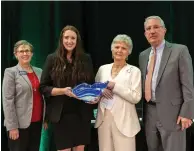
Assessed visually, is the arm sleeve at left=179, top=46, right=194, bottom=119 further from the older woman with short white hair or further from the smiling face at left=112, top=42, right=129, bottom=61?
the smiling face at left=112, top=42, right=129, bottom=61

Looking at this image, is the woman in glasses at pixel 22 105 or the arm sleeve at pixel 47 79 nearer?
the arm sleeve at pixel 47 79

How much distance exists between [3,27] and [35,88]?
59.1 inches

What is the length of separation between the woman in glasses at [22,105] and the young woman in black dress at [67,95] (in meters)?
0.23

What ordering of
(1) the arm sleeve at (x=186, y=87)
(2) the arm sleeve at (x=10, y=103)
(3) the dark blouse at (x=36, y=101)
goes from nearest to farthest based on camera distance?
1. (1) the arm sleeve at (x=186, y=87)
2. (2) the arm sleeve at (x=10, y=103)
3. (3) the dark blouse at (x=36, y=101)

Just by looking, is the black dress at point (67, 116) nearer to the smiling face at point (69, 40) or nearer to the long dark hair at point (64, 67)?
the long dark hair at point (64, 67)

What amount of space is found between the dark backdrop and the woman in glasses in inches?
46.4

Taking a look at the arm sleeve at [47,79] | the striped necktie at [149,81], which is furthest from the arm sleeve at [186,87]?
the arm sleeve at [47,79]

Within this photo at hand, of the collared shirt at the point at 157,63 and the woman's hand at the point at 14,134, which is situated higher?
the collared shirt at the point at 157,63

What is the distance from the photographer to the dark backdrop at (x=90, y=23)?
385 centimetres

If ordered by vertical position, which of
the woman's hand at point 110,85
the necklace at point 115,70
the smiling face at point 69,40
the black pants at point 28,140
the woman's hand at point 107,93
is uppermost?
the smiling face at point 69,40

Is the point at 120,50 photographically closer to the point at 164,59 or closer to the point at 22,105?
the point at 164,59

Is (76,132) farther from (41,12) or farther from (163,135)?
(41,12)

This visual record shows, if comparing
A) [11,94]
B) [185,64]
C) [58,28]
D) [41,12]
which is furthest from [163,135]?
[41,12]

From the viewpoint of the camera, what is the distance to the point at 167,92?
239cm
